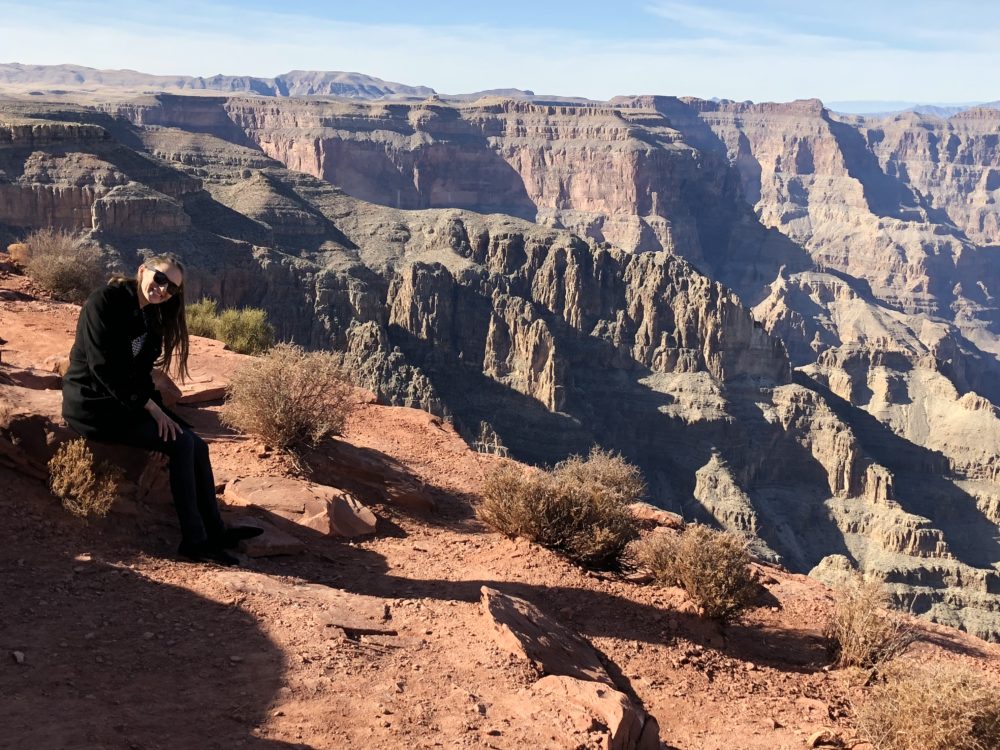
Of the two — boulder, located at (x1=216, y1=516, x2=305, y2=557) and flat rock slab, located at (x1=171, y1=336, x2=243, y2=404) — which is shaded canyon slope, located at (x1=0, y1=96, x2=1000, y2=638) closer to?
flat rock slab, located at (x1=171, y1=336, x2=243, y2=404)

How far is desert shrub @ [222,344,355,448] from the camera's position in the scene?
33.4 feet

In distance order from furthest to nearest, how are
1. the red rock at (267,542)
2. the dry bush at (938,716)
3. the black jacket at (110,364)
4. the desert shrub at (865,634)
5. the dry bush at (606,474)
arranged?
the dry bush at (606,474) → the desert shrub at (865,634) → the red rock at (267,542) → the black jacket at (110,364) → the dry bush at (938,716)

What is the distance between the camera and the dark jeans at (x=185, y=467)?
724 centimetres

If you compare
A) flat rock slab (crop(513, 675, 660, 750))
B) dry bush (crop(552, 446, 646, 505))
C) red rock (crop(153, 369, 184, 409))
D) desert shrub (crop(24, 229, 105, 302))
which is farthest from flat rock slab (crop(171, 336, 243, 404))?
flat rock slab (crop(513, 675, 660, 750))

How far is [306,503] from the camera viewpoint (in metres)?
9.12

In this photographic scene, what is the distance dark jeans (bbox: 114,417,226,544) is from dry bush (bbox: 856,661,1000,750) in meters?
5.21

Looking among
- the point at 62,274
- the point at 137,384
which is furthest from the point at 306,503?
the point at 62,274

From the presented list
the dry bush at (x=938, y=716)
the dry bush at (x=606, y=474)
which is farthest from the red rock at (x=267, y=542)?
the dry bush at (x=938, y=716)

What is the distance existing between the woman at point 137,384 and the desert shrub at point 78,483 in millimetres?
240

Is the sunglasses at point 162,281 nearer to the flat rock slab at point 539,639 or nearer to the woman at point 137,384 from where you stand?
→ the woman at point 137,384

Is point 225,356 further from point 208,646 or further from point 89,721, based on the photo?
point 89,721

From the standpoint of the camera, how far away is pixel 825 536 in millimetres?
55062

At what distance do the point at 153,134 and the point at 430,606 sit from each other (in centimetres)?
9645

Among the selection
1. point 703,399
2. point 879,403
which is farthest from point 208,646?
point 879,403
